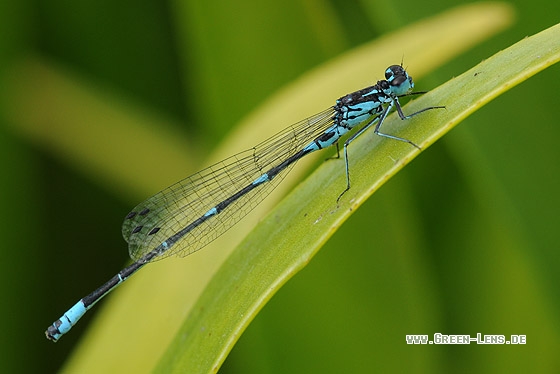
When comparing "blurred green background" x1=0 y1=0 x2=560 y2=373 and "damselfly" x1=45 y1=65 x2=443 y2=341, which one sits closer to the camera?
"blurred green background" x1=0 y1=0 x2=560 y2=373

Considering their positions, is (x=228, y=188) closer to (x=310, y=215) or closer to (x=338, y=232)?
(x=338, y=232)

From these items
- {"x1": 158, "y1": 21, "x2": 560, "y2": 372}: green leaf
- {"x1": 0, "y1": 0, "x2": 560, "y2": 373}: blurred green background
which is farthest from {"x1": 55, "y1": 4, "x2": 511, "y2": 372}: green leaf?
{"x1": 0, "y1": 0, "x2": 560, "y2": 373}: blurred green background

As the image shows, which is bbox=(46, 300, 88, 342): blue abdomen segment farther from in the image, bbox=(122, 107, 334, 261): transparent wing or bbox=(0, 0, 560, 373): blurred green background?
bbox=(0, 0, 560, 373): blurred green background

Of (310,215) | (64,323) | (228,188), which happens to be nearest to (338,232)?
(228,188)

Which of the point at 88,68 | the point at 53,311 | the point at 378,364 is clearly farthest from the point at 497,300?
the point at 88,68

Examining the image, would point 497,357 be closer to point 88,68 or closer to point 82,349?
point 82,349

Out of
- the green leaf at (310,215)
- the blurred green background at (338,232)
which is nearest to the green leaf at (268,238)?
the green leaf at (310,215)
